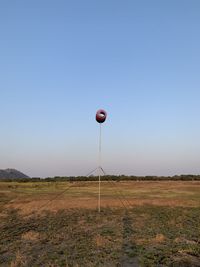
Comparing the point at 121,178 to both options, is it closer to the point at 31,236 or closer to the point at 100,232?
the point at 100,232

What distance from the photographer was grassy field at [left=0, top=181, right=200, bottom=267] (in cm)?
1459

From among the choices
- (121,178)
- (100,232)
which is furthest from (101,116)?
(121,178)

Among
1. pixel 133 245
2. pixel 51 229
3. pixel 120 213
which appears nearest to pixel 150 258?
pixel 133 245

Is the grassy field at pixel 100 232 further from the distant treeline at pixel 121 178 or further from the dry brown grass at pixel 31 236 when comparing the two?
the distant treeline at pixel 121 178

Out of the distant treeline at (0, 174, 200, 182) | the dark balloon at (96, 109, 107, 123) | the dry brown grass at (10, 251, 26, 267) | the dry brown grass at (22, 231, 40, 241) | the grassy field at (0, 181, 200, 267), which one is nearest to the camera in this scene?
the dry brown grass at (10, 251, 26, 267)

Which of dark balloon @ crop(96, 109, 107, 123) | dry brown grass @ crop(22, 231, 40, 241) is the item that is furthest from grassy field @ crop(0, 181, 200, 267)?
dark balloon @ crop(96, 109, 107, 123)

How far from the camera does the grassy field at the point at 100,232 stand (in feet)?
47.9

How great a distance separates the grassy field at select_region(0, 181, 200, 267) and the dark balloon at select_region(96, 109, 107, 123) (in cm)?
700

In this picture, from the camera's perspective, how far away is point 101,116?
24.9 meters

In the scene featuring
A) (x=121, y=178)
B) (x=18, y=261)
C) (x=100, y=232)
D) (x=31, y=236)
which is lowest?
(x=18, y=261)

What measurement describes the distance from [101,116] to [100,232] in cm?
876

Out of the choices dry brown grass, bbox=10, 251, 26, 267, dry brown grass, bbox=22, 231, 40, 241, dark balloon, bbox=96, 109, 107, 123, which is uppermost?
dark balloon, bbox=96, 109, 107, 123

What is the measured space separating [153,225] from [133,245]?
502cm

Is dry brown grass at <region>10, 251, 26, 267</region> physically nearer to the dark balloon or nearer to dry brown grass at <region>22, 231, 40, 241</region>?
dry brown grass at <region>22, 231, 40, 241</region>
